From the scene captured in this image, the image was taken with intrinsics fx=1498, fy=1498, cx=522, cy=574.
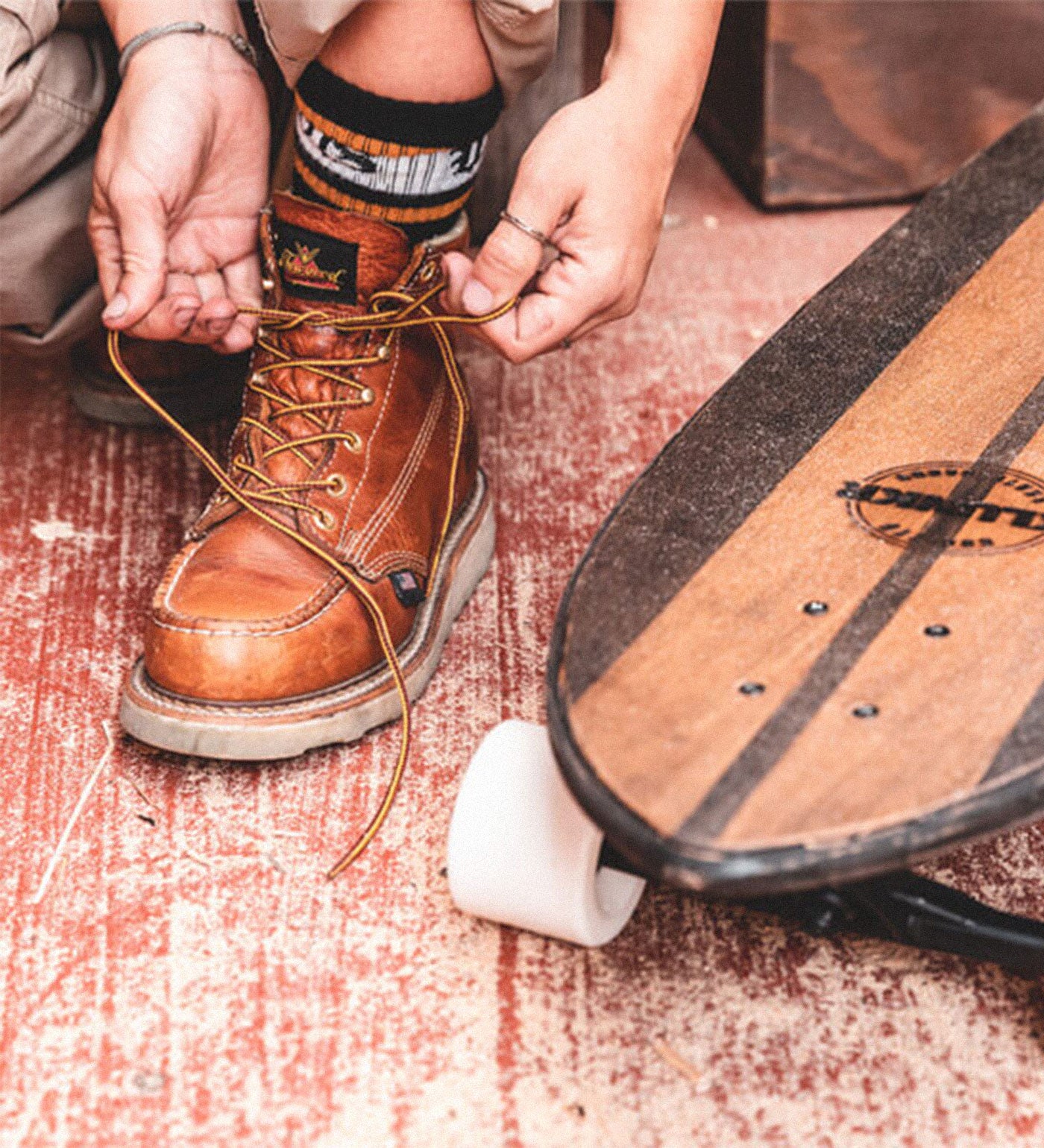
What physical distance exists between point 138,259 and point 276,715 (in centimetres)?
41

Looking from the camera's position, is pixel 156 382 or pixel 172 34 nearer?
pixel 172 34

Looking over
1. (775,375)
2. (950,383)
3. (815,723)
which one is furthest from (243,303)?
(815,723)

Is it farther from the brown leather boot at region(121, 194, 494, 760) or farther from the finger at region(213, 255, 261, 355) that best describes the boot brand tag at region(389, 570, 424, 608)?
the finger at region(213, 255, 261, 355)

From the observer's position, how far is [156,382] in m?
1.65

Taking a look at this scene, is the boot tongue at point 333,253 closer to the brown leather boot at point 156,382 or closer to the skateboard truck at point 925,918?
the brown leather boot at point 156,382

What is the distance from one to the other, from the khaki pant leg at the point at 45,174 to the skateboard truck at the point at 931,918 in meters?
0.93

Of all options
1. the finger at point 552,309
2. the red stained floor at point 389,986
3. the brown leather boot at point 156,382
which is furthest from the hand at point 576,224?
the brown leather boot at point 156,382

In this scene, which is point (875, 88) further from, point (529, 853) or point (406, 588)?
point (529, 853)

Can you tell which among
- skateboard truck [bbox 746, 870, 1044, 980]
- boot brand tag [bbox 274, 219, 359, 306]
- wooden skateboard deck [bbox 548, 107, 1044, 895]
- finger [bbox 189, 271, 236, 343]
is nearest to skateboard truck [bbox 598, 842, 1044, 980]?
skateboard truck [bbox 746, 870, 1044, 980]

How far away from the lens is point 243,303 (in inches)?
55.7

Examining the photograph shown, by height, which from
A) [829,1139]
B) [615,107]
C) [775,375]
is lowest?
[829,1139]

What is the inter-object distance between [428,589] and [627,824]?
0.52 m

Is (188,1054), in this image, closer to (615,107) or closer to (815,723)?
(815,723)

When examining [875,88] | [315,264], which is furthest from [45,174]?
[875,88]
